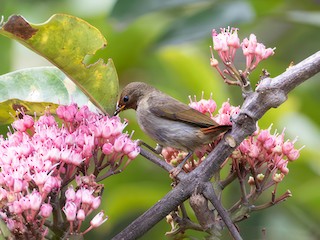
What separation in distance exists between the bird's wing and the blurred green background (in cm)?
80

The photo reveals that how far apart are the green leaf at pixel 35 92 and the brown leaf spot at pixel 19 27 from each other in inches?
14.7

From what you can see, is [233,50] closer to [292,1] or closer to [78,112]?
[78,112]

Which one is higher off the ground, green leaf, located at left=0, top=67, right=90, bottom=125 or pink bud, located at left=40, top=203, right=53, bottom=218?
green leaf, located at left=0, top=67, right=90, bottom=125

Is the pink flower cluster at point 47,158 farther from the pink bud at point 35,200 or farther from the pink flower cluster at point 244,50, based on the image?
the pink flower cluster at point 244,50

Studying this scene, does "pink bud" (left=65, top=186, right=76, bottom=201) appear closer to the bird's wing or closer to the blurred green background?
the bird's wing

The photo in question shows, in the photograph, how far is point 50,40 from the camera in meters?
2.94

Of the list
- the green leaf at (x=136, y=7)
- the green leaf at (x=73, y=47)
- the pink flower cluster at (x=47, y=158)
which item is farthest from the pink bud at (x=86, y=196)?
the green leaf at (x=136, y=7)

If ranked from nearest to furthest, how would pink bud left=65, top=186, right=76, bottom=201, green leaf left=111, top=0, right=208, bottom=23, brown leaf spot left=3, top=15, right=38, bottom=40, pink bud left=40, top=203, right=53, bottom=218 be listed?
pink bud left=40, top=203, right=53, bottom=218
pink bud left=65, top=186, right=76, bottom=201
brown leaf spot left=3, top=15, right=38, bottom=40
green leaf left=111, top=0, right=208, bottom=23

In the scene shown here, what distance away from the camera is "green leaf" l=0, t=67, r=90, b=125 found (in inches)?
126

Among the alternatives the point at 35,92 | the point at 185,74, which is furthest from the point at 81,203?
the point at 185,74

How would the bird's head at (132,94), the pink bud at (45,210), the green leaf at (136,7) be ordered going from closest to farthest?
the pink bud at (45,210) → the bird's head at (132,94) → the green leaf at (136,7)

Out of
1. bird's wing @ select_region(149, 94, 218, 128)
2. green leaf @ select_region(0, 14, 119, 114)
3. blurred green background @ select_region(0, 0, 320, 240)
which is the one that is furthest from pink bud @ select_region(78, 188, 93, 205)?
blurred green background @ select_region(0, 0, 320, 240)

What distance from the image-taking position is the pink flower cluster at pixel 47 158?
100 inches

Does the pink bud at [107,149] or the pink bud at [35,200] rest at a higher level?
the pink bud at [107,149]
